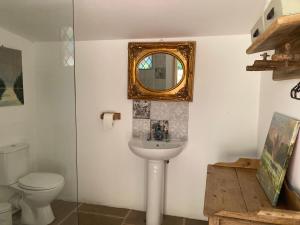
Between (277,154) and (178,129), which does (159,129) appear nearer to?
(178,129)

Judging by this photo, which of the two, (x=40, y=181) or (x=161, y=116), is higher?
(x=161, y=116)

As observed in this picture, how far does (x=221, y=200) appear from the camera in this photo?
47.1 inches

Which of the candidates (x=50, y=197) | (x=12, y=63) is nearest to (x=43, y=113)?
(x=12, y=63)

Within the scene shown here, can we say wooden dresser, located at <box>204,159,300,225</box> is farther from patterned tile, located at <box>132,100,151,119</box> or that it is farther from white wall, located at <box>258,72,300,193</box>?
patterned tile, located at <box>132,100,151,119</box>

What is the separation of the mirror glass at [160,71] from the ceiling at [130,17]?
0.23 metres

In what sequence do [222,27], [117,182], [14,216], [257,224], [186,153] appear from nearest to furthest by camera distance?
[257,224], [222,27], [14,216], [186,153], [117,182]

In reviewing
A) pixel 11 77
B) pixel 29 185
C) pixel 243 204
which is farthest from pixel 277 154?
pixel 11 77

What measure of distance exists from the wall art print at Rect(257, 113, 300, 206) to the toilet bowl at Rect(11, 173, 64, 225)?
5.96 feet

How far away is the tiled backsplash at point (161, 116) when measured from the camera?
2482 millimetres

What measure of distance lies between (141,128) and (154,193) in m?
0.69

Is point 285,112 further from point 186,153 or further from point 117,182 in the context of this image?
point 117,182

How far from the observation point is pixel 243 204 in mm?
1147

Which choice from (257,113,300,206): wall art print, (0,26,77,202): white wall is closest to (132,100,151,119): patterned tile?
(0,26,77,202): white wall

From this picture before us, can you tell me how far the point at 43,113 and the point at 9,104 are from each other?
0.33 meters
